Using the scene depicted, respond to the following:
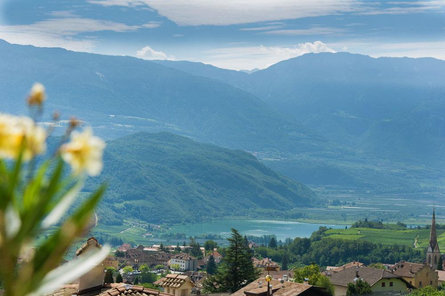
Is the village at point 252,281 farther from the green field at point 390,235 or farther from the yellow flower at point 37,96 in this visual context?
the green field at point 390,235

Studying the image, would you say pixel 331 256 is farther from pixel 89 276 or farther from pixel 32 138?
pixel 32 138

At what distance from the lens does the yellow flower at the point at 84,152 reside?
1.49 meters

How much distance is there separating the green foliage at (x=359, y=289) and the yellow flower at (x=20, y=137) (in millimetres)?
37302

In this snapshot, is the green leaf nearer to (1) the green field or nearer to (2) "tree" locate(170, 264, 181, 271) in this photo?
(2) "tree" locate(170, 264, 181, 271)

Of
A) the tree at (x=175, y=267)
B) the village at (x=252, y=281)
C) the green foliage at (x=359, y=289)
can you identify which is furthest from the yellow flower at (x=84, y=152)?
the tree at (x=175, y=267)

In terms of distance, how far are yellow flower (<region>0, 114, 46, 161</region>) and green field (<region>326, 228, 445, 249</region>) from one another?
134 m

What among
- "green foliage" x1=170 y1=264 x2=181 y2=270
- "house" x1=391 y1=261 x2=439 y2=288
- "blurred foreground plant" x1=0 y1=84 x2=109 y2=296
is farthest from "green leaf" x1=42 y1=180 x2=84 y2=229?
"green foliage" x1=170 y1=264 x2=181 y2=270

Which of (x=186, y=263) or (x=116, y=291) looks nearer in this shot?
(x=116, y=291)

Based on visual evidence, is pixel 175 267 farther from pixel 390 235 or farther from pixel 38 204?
pixel 38 204

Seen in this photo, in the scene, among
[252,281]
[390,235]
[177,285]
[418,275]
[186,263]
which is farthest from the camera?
[390,235]

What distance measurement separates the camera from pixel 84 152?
152 centimetres

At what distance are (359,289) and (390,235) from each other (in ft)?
367

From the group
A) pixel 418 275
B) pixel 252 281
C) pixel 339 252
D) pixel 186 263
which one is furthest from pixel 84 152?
pixel 339 252

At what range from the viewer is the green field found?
13738 centimetres
